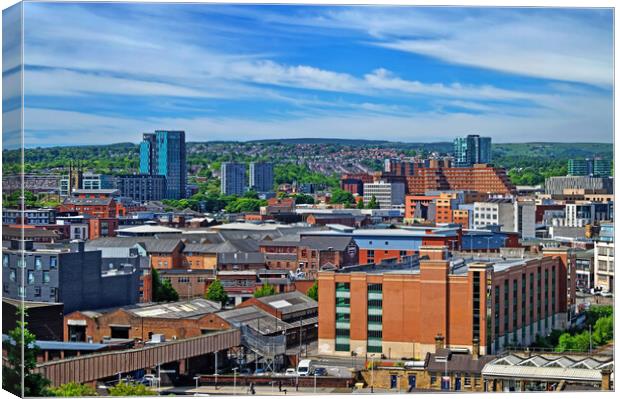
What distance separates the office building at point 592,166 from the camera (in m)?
53.2

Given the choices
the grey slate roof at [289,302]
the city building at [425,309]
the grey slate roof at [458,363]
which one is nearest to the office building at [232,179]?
the grey slate roof at [289,302]

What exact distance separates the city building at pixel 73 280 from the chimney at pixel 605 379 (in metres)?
6.46

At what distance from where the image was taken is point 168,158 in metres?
58.1

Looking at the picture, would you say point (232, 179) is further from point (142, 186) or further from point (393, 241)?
point (393, 241)

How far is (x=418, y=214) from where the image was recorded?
45656 mm

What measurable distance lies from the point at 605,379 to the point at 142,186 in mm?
45717

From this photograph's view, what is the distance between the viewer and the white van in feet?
45.7

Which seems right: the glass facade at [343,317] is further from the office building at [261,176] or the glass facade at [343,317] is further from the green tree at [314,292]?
the office building at [261,176]

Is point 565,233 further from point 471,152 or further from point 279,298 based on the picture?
point 471,152

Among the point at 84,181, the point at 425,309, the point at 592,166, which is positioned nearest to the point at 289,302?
the point at 425,309

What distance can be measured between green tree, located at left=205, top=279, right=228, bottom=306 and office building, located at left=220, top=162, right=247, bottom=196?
39.8m

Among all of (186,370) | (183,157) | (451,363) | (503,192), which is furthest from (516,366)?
(183,157)

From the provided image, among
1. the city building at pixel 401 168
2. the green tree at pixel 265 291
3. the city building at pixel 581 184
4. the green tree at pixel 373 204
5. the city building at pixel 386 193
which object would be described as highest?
the city building at pixel 401 168

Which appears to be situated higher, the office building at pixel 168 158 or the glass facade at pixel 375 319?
the office building at pixel 168 158
